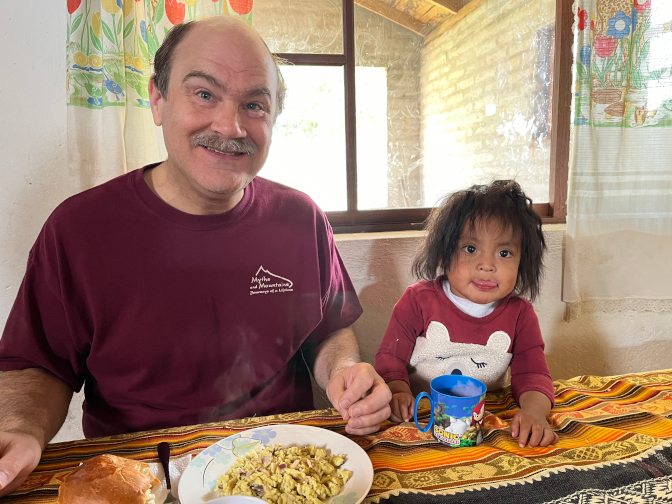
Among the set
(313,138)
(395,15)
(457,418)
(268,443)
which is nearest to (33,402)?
(268,443)


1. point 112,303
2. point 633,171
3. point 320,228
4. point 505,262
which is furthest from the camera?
point 633,171

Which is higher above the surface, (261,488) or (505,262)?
(505,262)

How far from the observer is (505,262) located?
1.39 metres

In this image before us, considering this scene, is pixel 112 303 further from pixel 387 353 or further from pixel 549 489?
pixel 549 489

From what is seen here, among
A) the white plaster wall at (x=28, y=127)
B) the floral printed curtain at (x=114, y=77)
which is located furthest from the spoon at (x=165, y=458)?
the white plaster wall at (x=28, y=127)

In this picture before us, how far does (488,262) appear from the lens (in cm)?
138

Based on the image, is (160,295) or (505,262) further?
(505,262)

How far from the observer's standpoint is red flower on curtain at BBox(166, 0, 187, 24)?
5.38 feet

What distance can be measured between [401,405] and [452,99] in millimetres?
1806

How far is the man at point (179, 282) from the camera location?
1208mm

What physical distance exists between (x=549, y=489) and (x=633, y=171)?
171cm

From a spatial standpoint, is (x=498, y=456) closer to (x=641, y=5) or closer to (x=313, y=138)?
(x=313, y=138)

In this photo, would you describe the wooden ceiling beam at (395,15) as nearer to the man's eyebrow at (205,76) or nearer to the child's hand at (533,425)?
the man's eyebrow at (205,76)

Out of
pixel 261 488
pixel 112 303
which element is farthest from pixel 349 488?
pixel 112 303
